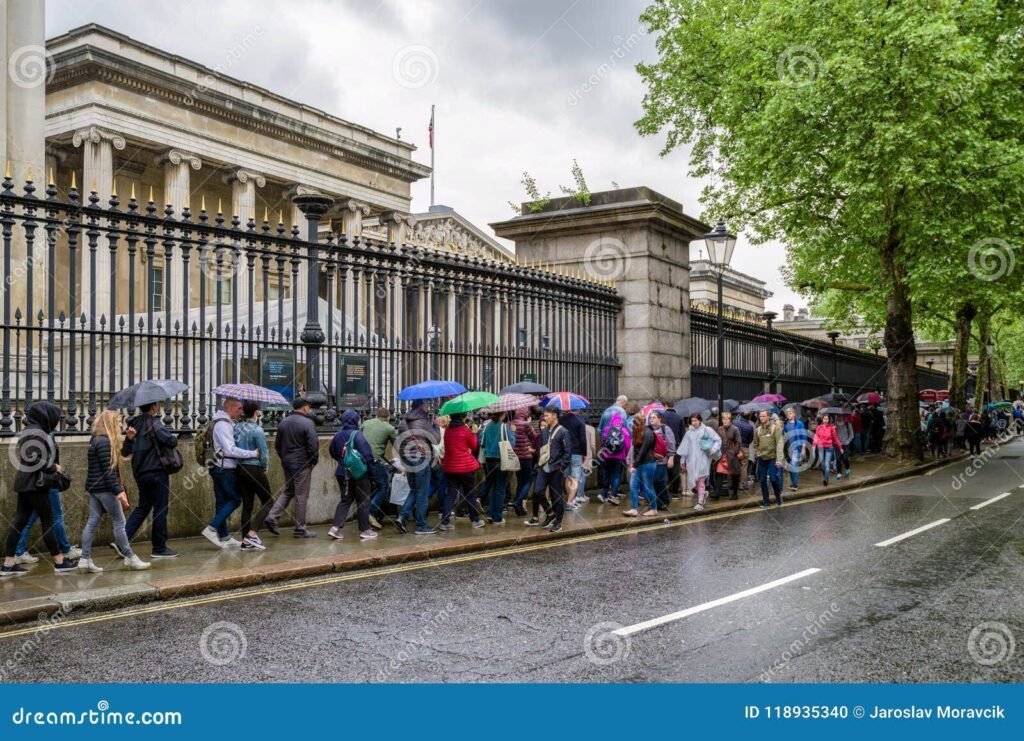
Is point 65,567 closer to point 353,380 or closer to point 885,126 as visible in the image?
point 353,380

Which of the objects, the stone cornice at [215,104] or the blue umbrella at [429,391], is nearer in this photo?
the blue umbrella at [429,391]

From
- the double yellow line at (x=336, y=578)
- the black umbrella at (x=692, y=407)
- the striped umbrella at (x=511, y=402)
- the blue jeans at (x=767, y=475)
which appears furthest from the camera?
the black umbrella at (x=692, y=407)

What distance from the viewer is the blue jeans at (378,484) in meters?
11.2

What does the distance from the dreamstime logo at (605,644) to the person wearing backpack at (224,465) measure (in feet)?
15.7

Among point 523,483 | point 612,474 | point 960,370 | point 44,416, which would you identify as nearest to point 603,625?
point 44,416

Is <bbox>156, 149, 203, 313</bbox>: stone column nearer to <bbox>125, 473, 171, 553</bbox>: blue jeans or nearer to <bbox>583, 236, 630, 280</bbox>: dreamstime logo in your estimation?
<bbox>583, 236, 630, 280</bbox>: dreamstime logo

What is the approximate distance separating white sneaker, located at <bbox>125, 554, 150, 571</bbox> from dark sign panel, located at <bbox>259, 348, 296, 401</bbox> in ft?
10.2

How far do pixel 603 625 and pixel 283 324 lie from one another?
719 centimetres

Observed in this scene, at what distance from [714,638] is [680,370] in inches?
504

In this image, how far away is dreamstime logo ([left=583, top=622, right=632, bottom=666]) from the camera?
5617mm

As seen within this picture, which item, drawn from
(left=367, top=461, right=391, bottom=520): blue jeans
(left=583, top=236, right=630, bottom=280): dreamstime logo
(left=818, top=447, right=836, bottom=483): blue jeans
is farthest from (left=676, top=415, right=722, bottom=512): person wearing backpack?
(left=367, top=461, right=391, bottom=520): blue jeans

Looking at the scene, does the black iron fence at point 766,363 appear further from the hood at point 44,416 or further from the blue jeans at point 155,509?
the hood at point 44,416

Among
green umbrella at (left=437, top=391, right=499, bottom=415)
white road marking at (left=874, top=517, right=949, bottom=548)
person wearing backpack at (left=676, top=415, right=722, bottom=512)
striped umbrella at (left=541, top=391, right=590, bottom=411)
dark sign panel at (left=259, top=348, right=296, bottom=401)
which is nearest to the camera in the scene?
white road marking at (left=874, top=517, right=949, bottom=548)

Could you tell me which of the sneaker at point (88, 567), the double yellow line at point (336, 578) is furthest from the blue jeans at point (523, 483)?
the sneaker at point (88, 567)
